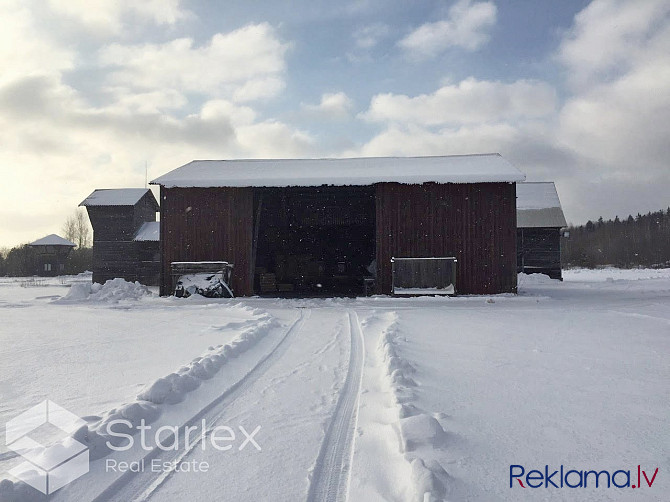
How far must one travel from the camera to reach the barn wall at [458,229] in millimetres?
17344

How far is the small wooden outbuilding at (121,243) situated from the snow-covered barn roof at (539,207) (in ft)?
78.7

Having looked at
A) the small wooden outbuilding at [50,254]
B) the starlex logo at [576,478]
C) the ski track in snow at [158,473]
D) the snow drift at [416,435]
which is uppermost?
the small wooden outbuilding at [50,254]

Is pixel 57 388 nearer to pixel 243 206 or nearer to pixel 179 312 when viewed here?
pixel 179 312

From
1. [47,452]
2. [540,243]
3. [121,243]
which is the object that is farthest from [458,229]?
[121,243]

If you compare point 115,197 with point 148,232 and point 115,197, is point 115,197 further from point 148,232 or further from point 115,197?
point 148,232

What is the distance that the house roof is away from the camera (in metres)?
29.6

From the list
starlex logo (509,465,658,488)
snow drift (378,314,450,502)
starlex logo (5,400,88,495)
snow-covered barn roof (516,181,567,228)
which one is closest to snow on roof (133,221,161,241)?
snow-covered barn roof (516,181,567,228)

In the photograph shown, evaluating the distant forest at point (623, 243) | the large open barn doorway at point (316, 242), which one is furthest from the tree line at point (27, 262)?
the distant forest at point (623, 243)

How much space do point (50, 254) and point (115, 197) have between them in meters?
18.9

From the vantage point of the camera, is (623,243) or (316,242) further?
(623,243)

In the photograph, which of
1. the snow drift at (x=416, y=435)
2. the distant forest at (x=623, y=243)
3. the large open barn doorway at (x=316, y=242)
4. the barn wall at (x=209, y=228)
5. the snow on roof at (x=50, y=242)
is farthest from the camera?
the distant forest at (x=623, y=243)

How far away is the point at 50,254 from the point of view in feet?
142

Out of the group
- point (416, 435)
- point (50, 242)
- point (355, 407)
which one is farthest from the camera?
point (50, 242)

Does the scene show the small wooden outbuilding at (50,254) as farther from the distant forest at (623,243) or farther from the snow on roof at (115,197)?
the distant forest at (623,243)
